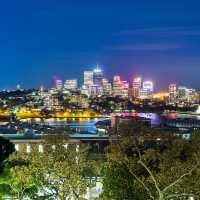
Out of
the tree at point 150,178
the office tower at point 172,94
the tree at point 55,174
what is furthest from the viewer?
the office tower at point 172,94

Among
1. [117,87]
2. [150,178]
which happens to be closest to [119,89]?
[117,87]

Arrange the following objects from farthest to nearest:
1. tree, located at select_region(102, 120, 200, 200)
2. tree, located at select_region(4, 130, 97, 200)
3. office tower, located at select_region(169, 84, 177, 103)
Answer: office tower, located at select_region(169, 84, 177, 103)
tree, located at select_region(102, 120, 200, 200)
tree, located at select_region(4, 130, 97, 200)

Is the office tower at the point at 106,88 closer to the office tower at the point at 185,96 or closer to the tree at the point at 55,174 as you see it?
the office tower at the point at 185,96

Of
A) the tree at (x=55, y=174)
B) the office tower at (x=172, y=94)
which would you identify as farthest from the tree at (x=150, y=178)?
the office tower at (x=172, y=94)

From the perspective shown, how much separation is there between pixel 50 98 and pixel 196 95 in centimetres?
3527

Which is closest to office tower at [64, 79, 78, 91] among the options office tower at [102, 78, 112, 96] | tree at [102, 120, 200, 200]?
office tower at [102, 78, 112, 96]

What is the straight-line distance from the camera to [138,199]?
1290 centimetres

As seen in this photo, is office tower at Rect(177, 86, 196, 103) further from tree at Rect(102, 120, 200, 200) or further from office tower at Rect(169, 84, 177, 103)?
tree at Rect(102, 120, 200, 200)

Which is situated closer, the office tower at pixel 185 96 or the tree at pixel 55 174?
the tree at pixel 55 174

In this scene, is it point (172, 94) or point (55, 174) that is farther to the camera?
point (172, 94)

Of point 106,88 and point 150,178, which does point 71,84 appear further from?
point 150,178

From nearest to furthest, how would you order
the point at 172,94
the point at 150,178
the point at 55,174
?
the point at 55,174
the point at 150,178
the point at 172,94

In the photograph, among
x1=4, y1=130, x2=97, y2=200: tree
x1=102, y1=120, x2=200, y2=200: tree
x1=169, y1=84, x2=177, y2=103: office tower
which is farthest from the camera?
x1=169, y1=84, x2=177, y2=103: office tower

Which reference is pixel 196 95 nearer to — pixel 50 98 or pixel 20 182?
pixel 50 98
